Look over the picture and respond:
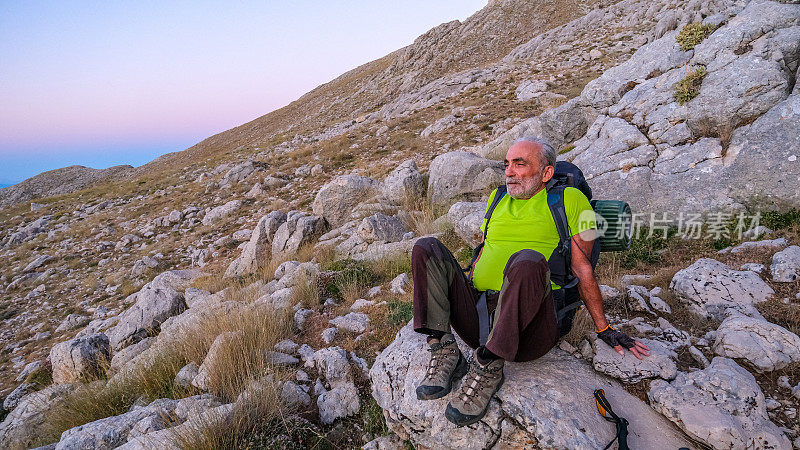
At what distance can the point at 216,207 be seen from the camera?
17.7 metres

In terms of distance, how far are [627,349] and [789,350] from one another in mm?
1307

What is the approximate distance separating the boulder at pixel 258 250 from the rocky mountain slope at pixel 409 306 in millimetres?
66

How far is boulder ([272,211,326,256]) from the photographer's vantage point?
31.9 feet

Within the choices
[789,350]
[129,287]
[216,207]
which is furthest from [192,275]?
[789,350]

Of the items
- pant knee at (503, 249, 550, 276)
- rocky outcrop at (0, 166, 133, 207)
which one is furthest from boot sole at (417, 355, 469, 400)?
rocky outcrop at (0, 166, 133, 207)

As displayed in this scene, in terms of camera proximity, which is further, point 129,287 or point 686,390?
point 129,287

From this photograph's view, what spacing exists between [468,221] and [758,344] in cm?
421

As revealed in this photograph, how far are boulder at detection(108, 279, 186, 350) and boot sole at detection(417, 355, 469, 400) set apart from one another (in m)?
6.88

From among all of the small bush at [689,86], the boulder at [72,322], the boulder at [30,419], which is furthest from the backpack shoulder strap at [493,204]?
the boulder at [72,322]

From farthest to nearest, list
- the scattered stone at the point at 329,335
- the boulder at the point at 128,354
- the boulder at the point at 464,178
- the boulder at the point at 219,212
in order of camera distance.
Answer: the boulder at the point at 219,212 → the boulder at the point at 464,178 → the boulder at the point at 128,354 → the scattered stone at the point at 329,335

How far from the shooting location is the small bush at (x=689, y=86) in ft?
22.1

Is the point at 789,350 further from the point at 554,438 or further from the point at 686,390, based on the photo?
the point at 554,438

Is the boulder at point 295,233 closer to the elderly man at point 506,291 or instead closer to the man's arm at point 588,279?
the elderly man at point 506,291

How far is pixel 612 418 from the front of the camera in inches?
99.1
